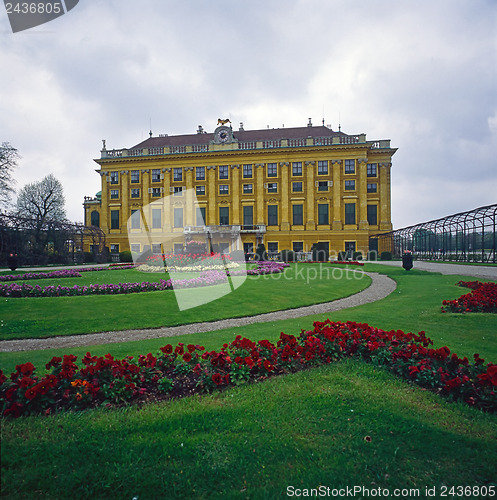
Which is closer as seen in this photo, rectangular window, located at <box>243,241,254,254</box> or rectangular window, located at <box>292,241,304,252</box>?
rectangular window, located at <box>292,241,304,252</box>

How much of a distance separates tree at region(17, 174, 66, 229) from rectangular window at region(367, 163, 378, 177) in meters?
47.3

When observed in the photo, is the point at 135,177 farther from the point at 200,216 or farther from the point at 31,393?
the point at 31,393

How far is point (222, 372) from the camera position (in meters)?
4.45

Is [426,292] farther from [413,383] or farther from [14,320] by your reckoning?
[14,320]

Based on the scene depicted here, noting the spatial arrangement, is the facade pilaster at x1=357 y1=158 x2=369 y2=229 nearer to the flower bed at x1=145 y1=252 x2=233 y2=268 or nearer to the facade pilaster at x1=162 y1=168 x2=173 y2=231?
the facade pilaster at x1=162 y1=168 x2=173 y2=231

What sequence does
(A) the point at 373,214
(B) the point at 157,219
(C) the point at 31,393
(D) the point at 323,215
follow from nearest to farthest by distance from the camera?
1. (C) the point at 31,393
2. (A) the point at 373,214
3. (D) the point at 323,215
4. (B) the point at 157,219

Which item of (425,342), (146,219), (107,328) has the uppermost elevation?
(146,219)

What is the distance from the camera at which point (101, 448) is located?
9.57ft

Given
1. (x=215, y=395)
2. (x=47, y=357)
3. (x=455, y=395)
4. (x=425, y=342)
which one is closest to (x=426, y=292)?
(x=425, y=342)

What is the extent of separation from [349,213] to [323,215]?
3838mm

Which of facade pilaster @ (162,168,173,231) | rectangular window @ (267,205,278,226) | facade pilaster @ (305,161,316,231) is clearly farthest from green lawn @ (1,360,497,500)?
facade pilaster @ (162,168,173,231)

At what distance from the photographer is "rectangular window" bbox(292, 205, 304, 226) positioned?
4788cm

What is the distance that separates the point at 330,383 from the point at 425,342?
5.75 ft

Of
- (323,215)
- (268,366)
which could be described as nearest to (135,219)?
(323,215)
